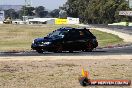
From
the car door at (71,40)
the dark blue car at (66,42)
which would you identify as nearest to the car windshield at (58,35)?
the dark blue car at (66,42)

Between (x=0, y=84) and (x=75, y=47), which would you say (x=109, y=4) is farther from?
(x=0, y=84)

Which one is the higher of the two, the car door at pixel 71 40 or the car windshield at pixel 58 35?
the car windshield at pixel 58 35

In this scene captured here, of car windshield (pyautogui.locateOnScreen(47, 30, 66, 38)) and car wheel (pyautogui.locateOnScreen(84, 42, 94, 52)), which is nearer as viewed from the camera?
car windshield (pyautogui.locateOnScreen(47, 30, 66, 38))

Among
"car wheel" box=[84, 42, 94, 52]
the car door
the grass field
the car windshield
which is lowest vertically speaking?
the grass field

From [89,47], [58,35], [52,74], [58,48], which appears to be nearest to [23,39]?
[58,35]

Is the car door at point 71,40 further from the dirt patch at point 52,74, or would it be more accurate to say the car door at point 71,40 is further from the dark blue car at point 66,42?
the dirt patch at point 52,74

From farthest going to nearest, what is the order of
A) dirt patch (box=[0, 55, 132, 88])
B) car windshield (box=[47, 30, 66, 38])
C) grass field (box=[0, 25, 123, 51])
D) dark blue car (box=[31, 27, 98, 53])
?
grass field (box=[0, 25, 123, 51]) → car windshield (box=[47, 30, 66, 38]) → dark blue car (box=[31, 27, 98, 53]) → dirt patch (box=[0, 55, 132, 88])

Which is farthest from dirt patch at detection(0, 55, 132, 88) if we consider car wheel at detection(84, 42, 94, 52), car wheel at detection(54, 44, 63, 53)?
car wheel at detection(84, 42, 94, 52)

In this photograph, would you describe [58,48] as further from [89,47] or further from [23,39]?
[23,39]

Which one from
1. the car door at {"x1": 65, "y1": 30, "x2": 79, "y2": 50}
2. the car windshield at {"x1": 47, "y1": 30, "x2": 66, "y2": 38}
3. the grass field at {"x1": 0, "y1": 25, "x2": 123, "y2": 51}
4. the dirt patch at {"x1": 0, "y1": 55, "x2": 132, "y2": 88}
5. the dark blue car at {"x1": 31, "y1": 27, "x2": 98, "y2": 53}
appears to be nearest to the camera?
the dirt patch at {"x1": 0, "y1": 55, "x2": 132, "y2": 88}

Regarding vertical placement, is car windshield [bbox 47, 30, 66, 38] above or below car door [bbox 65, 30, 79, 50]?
above

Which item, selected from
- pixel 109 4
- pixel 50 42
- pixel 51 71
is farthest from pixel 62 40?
pixel 109 4

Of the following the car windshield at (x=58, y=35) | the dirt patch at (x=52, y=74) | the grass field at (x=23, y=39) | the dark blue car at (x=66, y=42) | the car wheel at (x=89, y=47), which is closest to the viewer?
the dirt patch at (x=52, y=74)

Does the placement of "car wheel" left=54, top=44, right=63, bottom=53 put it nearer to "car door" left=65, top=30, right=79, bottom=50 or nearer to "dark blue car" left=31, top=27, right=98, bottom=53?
"dark blue car" left=31, top=27, right=98, bottom=53
